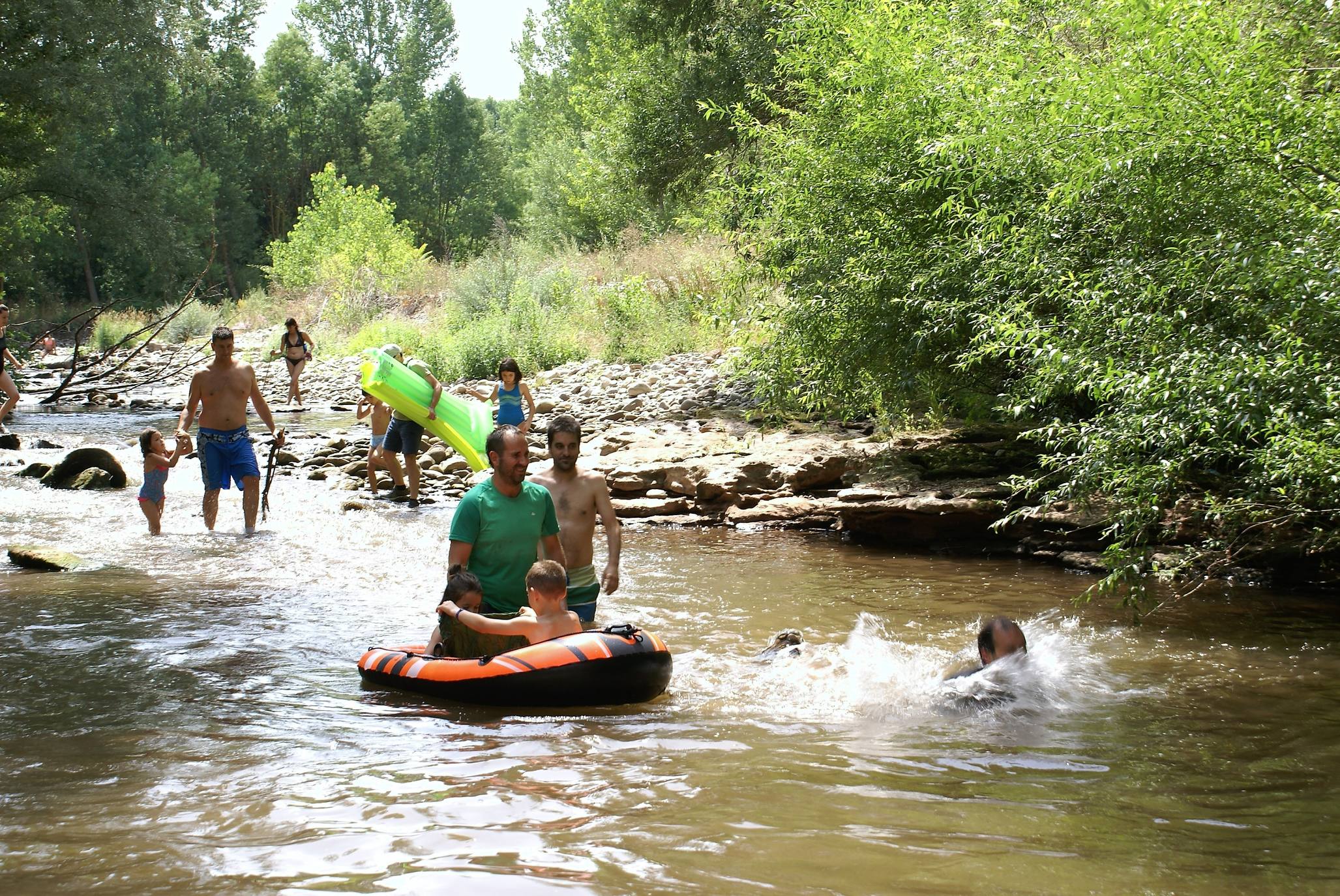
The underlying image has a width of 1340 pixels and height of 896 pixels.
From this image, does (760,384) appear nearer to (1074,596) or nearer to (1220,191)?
(1074,596)

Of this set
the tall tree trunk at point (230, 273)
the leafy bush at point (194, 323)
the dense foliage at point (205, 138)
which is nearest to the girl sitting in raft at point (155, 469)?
the dense foliage at point (205, 138)

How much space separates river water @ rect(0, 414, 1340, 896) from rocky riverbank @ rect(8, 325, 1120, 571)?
3.48 feet

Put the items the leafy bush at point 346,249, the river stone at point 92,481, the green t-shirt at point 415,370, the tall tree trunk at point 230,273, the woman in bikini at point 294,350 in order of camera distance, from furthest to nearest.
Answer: the tall tree trunk at point 230,273, the leafy bush at point 346,249, the woman in bikini at point 294,350, the river stone at point 92,481, the green t-shirt at point 415,370

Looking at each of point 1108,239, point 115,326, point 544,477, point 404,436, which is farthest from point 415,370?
point 115,326

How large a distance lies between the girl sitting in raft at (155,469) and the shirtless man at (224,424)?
0.19 meters

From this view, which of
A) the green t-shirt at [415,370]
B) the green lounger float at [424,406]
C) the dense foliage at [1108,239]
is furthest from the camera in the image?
the green t-shirt at [415,370]

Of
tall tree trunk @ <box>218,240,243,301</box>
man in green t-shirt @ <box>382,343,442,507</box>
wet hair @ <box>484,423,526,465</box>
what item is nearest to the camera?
wet hair @ <box>484,423,526,465</box>

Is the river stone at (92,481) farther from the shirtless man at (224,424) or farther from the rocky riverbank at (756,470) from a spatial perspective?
the shirtless man at (224,424)

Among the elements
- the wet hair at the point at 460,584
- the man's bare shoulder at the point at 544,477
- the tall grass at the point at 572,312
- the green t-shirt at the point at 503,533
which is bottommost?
the wet hair at the point at 460,584

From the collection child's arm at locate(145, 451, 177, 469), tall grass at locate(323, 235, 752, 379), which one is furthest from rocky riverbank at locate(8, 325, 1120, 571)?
tall grass at locate(323, 235, 752, 379)

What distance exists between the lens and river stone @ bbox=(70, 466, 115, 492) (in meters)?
12.9

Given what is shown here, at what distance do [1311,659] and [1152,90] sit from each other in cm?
351

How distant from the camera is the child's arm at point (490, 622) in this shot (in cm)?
531

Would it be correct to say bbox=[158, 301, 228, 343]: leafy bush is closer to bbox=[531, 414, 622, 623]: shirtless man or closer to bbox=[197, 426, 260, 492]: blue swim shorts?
bbox=[197, 426, 260, 492]: blue swim shorts
